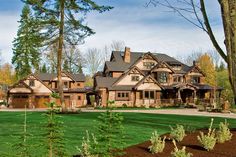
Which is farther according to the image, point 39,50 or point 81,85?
point 81,85

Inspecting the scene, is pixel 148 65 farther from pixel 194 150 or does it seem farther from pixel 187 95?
pixel 194 150

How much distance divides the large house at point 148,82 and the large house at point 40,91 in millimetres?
5418

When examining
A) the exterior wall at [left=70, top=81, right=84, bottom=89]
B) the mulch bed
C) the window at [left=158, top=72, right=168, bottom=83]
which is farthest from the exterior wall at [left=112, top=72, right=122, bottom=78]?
the mulch bed

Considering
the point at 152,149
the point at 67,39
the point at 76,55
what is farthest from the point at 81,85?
the point at 152,149

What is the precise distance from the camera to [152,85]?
50812mm

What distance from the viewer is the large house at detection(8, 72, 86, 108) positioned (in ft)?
171

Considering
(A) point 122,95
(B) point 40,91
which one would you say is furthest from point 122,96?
(B) point 40,91

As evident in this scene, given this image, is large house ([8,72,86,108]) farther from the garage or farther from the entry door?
the entry door

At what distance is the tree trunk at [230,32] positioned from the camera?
13.8 ft

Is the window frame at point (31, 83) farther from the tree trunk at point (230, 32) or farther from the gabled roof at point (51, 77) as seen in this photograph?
the tree trunk at point (230, 32)

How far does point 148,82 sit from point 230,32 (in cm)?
4650

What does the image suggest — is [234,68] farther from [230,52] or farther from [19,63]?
[19,63]

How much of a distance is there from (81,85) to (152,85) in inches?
530

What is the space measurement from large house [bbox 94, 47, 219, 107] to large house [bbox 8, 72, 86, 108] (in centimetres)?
542
